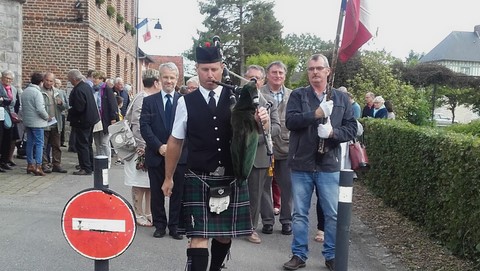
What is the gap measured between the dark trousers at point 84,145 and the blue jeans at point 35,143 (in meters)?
0.72

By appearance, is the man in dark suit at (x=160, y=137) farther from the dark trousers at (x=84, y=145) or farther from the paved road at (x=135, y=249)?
the dark trousers at (x=84, y=145)

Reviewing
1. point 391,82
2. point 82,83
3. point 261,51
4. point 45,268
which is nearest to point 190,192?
point 45,268

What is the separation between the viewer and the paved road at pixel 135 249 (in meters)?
6.10

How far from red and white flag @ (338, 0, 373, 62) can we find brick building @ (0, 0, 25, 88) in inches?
401

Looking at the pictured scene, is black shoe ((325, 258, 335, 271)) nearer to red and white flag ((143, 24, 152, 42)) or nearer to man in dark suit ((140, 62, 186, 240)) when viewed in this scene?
man in dark suit ((140, 62, 186, 240))

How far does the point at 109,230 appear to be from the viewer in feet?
15.1

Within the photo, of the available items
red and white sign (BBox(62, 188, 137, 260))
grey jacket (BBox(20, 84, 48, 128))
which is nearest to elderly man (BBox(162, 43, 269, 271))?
red and white sign (BBox(62, 188, 137, 260))

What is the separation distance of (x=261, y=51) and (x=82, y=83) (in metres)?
48.1

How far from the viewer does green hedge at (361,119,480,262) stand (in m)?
5.88

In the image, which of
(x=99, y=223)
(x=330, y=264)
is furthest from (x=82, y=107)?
(x=99, y=223)

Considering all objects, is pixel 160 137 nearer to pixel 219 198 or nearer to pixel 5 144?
pixel 219 198

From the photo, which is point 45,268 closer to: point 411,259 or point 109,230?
point 109,230

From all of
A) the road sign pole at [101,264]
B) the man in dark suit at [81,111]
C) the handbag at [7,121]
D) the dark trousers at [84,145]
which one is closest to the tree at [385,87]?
the dark trousers at [84,145]

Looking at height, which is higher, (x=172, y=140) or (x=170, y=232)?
(x=172, y=140)
